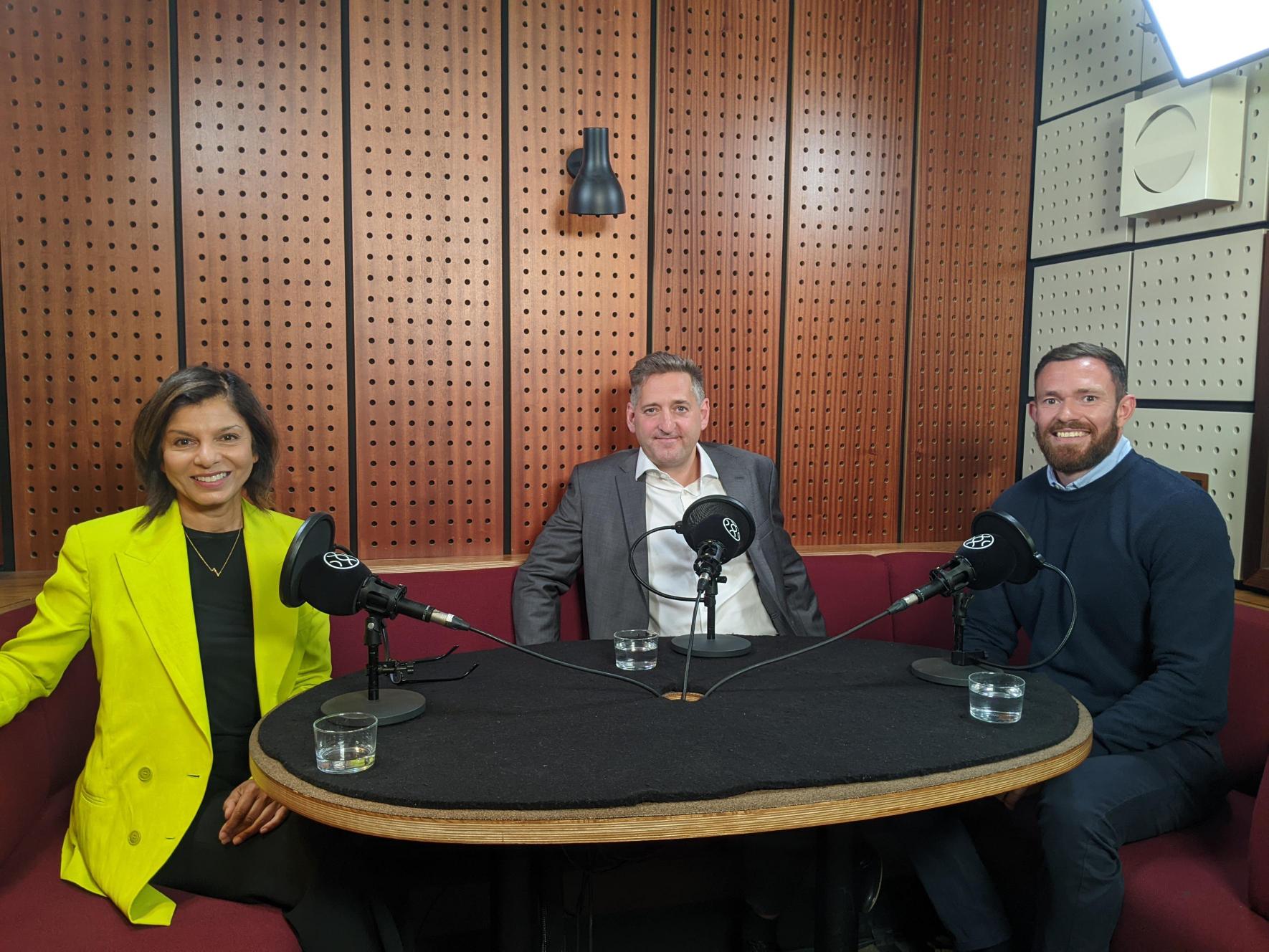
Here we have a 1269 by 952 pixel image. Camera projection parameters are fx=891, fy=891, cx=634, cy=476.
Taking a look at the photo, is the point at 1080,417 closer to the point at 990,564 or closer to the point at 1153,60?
the point at 990,564

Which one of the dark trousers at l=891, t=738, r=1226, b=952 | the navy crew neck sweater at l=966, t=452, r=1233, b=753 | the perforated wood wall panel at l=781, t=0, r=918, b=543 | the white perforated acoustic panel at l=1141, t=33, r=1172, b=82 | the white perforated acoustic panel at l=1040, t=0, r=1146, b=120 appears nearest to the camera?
the dark trousers at l=891, t=738, r=1226, b=952

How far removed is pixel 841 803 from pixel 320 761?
2.93 ft

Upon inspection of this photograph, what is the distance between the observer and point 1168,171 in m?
2.97

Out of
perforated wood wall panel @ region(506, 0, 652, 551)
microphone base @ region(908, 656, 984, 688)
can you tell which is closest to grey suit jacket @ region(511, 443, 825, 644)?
perforated wood wall panel @ region(506, 0, 652, 551)

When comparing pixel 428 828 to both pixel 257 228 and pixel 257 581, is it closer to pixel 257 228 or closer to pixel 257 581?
pixel 257 581

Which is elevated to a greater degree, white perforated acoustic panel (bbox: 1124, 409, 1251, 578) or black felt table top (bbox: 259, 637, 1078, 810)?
white perforated acoustic panel (bbox: 1124, 409, 1251, 578)

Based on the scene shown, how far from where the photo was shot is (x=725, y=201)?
3.42 m

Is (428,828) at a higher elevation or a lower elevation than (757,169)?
lower

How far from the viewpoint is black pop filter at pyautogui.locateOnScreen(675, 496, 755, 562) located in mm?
2088

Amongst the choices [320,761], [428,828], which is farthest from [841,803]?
[320,761]

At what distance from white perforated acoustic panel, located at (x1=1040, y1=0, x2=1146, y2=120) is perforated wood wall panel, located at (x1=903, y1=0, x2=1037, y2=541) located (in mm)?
88

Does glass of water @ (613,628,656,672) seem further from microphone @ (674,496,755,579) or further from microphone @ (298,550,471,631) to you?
microphone @ (298,550,471,631)

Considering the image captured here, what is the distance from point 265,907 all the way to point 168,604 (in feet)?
2.28

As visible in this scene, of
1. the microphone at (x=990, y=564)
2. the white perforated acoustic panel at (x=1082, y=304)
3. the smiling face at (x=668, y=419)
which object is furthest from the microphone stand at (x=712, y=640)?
the white perforated acoustic panel at (x=1082, y=304)
